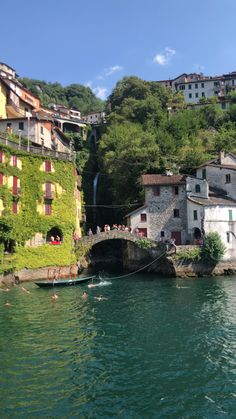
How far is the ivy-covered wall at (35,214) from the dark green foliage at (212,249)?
17754 mm

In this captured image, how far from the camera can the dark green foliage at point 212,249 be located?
4856 centimetres

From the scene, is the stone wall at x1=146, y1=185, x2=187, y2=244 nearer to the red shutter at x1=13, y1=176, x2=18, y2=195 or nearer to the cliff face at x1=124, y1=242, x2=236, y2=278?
the cliff face at x1=124, y1=242, x2=236, y2=278

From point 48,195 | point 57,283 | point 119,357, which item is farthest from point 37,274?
point 119,357

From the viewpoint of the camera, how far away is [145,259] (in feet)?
186

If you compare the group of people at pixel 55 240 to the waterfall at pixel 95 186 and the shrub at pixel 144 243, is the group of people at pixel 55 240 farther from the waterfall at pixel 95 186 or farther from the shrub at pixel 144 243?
the waterfall at pixel 95 186

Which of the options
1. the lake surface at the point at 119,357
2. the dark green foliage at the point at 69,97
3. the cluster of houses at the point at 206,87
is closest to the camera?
the lake surface at the point at 119,357

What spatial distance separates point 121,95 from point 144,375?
97473mm

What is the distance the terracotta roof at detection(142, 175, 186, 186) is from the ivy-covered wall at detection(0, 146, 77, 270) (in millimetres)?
11250

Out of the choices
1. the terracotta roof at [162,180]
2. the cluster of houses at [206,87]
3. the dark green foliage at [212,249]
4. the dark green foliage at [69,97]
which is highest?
the dark green foliage at [69,97]

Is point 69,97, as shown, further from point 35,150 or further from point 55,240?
point 55,240

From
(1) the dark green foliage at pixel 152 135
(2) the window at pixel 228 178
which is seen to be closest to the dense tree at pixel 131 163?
(1) the dark green foliage at pixel 152 135

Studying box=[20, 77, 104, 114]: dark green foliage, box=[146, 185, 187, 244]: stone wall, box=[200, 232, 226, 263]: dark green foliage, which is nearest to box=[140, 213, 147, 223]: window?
box=[146, 185, 187, 244]: stone wall

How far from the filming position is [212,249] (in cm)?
4853

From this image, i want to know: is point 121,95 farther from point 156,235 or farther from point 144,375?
point 144,375
